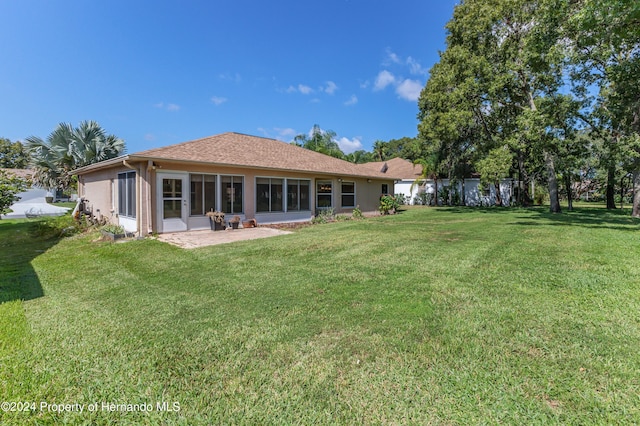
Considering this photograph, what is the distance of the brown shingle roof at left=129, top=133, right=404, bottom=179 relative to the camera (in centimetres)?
→ 1064

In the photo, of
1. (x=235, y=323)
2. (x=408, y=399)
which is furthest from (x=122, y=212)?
(x=408, y=399)

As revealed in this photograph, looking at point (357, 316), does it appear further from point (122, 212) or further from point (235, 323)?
point (122, 212)

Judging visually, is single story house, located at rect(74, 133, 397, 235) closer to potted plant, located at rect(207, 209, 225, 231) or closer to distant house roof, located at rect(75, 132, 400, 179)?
distant house roof, located at rect(75, 132, 400, 179)

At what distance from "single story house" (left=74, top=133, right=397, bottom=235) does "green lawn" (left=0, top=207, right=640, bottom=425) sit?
177 inches

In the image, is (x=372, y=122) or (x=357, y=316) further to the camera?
(x=372, y=122)

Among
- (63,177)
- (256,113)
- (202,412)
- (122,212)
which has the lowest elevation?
(202,412)

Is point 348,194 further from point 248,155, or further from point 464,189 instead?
point 464,189

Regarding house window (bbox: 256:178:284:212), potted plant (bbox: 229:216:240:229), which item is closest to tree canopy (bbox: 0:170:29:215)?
potted plant (bbox: 229:216:240:229)

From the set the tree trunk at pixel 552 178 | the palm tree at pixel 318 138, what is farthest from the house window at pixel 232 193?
the palm tree at pixel 318 138

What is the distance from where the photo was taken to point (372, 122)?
109 ft

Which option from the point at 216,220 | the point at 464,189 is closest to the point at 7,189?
the point at 216,220

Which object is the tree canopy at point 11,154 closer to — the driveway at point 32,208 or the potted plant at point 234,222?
the driveway at point 32,208

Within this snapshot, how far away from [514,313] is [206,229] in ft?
33.5

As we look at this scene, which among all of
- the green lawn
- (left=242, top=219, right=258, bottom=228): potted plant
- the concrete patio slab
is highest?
(left=242, top=219, right=258, bottom=228): potted plant
